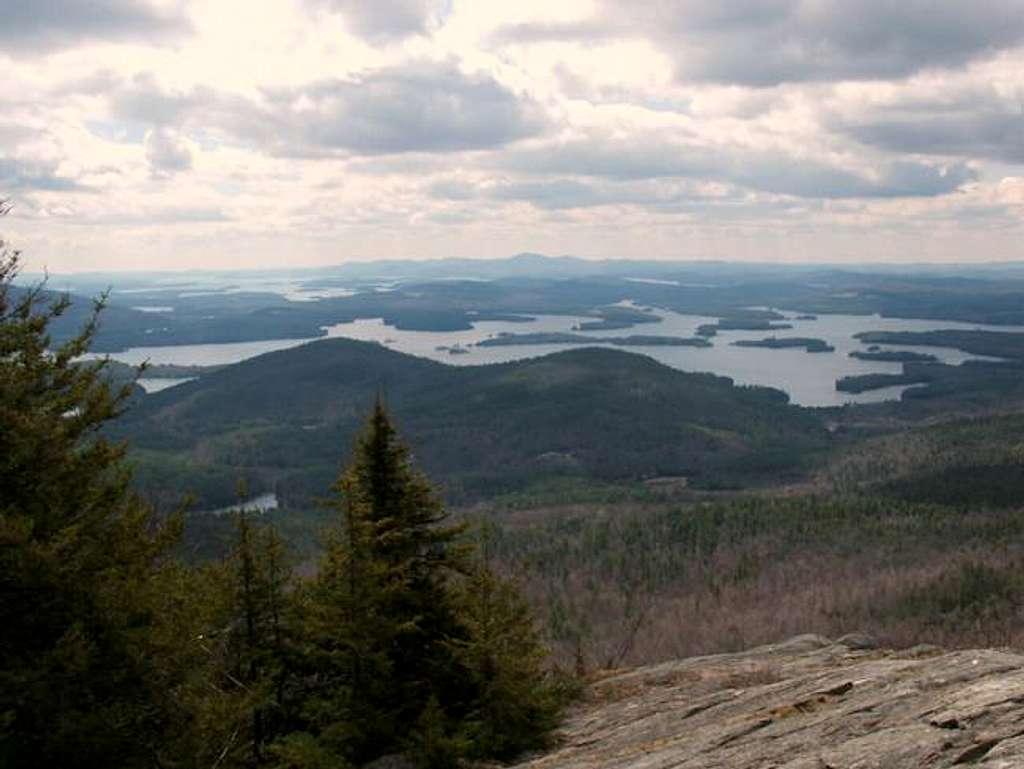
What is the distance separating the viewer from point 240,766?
2325 centimetres

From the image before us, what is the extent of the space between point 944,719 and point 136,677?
16093 mm

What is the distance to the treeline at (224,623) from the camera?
18.3m

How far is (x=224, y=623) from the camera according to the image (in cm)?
2542

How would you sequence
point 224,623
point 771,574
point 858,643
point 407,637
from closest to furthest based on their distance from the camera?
point 407,637
point 224,623
point 858,643
point 771,574

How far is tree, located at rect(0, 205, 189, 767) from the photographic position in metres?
17.6

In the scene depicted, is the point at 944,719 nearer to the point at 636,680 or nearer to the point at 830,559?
the point at 636,680

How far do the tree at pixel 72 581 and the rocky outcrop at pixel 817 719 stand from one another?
29.8ft

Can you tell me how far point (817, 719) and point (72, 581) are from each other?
51.5 ft

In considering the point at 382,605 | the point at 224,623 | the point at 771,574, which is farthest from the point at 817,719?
the point at 771,574

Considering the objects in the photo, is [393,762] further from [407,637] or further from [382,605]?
[382,605]

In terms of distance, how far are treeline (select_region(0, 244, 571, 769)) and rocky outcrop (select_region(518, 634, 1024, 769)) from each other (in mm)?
2536

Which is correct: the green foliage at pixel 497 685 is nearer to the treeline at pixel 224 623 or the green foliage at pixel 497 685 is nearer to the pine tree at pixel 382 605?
the treeline at pixel 224 623

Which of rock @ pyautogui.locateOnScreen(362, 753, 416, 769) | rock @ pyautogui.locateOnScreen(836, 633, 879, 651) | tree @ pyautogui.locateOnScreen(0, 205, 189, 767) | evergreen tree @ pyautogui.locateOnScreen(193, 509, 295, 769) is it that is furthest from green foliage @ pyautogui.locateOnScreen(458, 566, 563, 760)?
rock @ pyautogui.locateOnScreen(836, 633, 879, 651)

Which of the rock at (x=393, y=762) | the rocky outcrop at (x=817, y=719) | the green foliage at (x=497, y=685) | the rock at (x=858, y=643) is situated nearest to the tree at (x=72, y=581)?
the rock at (x=393, y=762)
